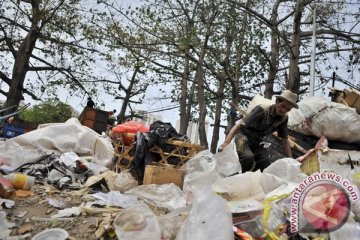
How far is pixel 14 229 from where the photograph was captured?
2590mm

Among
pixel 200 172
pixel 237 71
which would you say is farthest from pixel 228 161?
pixel 237 71

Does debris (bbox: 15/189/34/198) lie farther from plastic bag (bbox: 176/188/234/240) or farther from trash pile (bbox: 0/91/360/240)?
plastic bag (bbox: 176/188/234/240)

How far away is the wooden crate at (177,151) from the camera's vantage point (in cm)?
462

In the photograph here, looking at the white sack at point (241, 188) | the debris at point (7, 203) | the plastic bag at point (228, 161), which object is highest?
the plastic bag at point (228, 161)

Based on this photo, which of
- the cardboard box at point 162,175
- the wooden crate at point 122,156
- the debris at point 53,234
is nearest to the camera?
the debris at point 53,234

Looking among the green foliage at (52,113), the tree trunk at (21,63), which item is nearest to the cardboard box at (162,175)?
the tree trunk at (21,63)

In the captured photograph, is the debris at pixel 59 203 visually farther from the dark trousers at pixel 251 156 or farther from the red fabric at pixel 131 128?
the dark trousers at pixel 251 156

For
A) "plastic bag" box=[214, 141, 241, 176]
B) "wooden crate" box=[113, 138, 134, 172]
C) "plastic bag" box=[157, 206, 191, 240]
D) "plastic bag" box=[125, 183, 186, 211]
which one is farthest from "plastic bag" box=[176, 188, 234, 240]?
"wooden crate" box=[113, 138, 134, 172]

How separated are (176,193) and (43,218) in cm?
127

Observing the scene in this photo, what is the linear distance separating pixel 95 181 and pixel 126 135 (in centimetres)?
111

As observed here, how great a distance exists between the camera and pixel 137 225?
237cm

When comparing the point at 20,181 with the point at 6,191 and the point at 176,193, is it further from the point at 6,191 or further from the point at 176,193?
the point at 176,193

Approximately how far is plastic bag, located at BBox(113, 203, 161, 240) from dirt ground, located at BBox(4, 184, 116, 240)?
0.17 meters

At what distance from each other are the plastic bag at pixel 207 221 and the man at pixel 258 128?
1.79 metres
